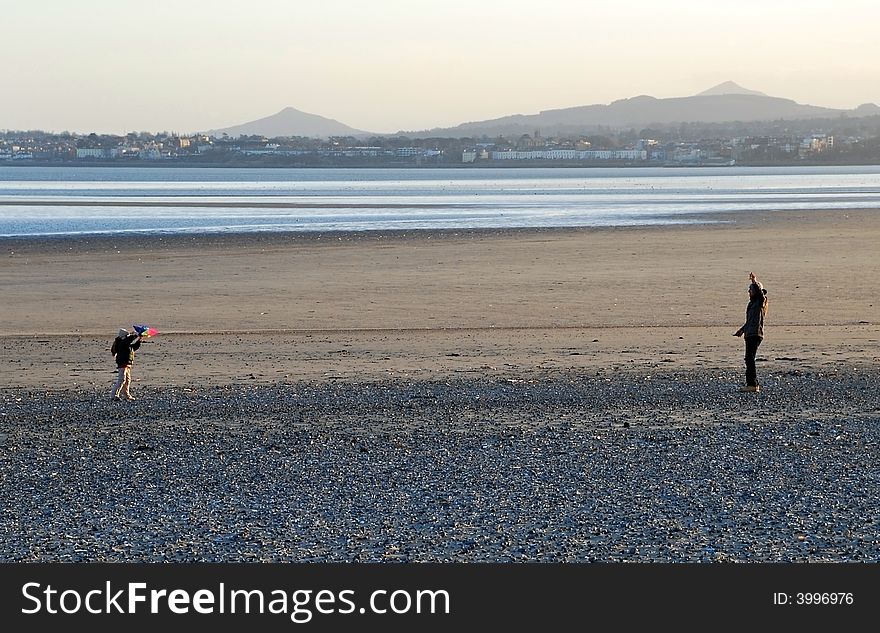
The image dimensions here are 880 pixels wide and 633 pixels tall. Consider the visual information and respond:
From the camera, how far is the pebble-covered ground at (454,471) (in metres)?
9.75

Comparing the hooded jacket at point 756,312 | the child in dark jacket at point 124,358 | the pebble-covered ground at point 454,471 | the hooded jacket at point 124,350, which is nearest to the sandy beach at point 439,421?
the pebble-covered ground at point 454,471

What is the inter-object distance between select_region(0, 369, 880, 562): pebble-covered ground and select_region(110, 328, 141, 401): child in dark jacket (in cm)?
28

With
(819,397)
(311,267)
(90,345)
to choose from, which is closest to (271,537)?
(819,397)

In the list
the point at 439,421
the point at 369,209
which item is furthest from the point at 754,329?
the point at 369,209

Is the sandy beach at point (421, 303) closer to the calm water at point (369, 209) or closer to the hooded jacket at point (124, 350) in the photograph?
the hooded jacket at point (124, 350)

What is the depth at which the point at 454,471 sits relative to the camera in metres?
12.3

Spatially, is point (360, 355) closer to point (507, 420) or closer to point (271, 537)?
point (507, 420)

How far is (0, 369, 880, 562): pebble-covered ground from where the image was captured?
9750 millimetres

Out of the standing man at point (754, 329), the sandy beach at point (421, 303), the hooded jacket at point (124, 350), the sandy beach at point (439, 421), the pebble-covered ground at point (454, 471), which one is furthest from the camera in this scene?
the sandy beach at point (421, 303)

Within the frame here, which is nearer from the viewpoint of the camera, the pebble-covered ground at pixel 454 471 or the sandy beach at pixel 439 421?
the pebble-covered ground at pixel 454 471

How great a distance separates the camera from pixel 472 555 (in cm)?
941

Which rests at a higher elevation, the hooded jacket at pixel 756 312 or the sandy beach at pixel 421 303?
the hooded jacket at pixel 756 312

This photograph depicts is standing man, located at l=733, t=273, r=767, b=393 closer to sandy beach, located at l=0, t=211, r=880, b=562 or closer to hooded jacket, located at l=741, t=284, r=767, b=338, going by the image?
hooded jacket, located at l=741, t=284, r=767, b=338

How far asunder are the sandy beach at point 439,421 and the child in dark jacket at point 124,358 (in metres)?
0.31
